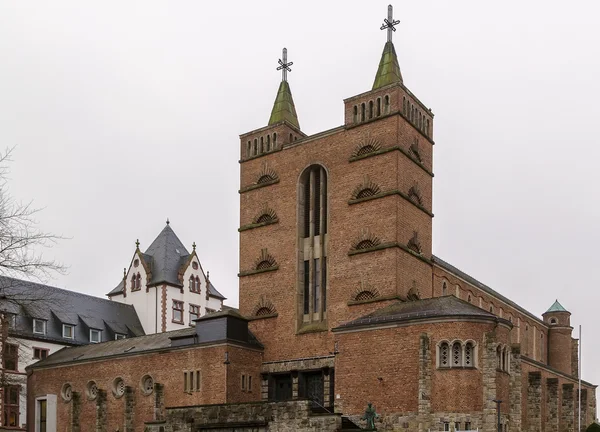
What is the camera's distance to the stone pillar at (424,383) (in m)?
38.6

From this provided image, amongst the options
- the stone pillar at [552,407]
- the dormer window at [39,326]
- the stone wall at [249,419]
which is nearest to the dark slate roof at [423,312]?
the stone wall at [249,419]

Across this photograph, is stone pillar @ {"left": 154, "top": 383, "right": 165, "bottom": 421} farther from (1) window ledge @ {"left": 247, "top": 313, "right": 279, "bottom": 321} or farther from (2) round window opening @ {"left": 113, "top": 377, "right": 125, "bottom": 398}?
(1) window ledge @ {"left": 247, "top": 313, "right": 279, "bottom": 321}

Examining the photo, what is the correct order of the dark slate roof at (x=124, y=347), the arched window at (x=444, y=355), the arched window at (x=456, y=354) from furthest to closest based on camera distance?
the dark slate roof at (x=124, y=347) → the arched window at (x=444, y=355) → the arched window at (x=456, y=354)

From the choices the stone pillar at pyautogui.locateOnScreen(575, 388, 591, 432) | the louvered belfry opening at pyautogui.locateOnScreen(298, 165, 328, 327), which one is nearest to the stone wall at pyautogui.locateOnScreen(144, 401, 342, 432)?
the louvered belfry opening at pyautogui.locateOnScreen(298, 165, 328, 327)

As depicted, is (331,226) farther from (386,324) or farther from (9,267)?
(9,267)

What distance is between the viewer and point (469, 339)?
128 ft

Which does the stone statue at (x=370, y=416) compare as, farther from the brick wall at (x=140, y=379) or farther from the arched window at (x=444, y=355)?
the brick wall at (x=140, y=379)

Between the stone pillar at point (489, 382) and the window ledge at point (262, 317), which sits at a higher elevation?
the window ledge at point (262, 317)

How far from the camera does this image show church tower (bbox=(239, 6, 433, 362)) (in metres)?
46.5

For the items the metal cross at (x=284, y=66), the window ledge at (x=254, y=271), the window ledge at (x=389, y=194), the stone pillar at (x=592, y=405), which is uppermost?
the metal cross at (x=284, y=66)

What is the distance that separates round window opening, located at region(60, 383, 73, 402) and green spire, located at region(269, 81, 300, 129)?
74.6 feet

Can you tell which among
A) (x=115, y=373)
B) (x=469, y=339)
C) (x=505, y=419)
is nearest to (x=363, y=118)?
(x=469, y=339)

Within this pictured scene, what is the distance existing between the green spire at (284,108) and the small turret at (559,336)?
124 feet

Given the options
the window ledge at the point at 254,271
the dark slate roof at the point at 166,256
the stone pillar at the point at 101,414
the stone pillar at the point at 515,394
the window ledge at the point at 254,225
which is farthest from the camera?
the dark slate roof at the point at 166,256
